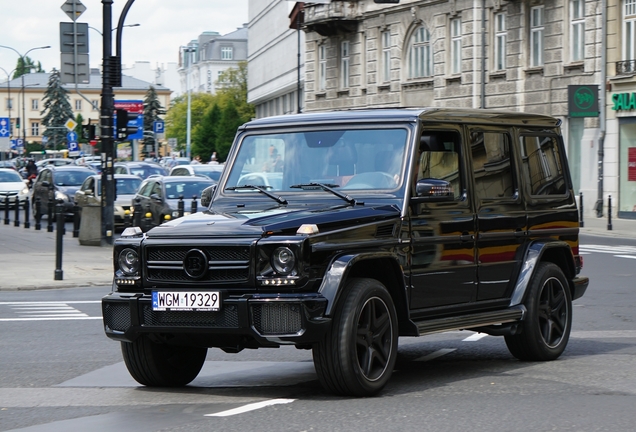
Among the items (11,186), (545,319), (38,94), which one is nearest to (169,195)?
(11,186)

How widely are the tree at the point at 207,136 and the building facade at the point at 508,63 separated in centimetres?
6499

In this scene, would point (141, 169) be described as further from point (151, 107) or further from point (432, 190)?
point (151, 107)

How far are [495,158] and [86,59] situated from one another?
18975 mm

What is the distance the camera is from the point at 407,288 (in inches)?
332

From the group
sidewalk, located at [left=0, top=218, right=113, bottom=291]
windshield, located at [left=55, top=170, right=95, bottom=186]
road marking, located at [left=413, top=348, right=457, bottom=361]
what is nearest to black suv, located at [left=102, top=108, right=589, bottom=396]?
road marking, located at [left=413, top=348, right=457, bottom=361]

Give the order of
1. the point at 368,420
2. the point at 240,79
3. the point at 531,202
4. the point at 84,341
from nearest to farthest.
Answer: the point at 368,420 < the point at 531,202 < the point at 84,341 < the point at 240,79

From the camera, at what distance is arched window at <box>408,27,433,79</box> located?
4919 cm

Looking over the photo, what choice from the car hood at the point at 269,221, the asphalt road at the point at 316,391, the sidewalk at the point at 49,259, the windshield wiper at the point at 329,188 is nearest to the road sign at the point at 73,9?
the sidewalk at the point at 49,259

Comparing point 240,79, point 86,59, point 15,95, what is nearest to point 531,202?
point 86,59

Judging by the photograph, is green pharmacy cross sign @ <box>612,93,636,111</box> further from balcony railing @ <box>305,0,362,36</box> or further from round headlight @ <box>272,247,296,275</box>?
round headlight @ <box>272,247,296,275</box>

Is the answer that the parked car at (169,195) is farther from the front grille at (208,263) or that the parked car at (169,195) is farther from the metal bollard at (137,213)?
the front grille at (208,263)

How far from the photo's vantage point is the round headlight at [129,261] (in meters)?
8.12

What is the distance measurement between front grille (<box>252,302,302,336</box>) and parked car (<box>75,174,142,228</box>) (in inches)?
1059

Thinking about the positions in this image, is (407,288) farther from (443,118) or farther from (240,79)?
(240,79)
